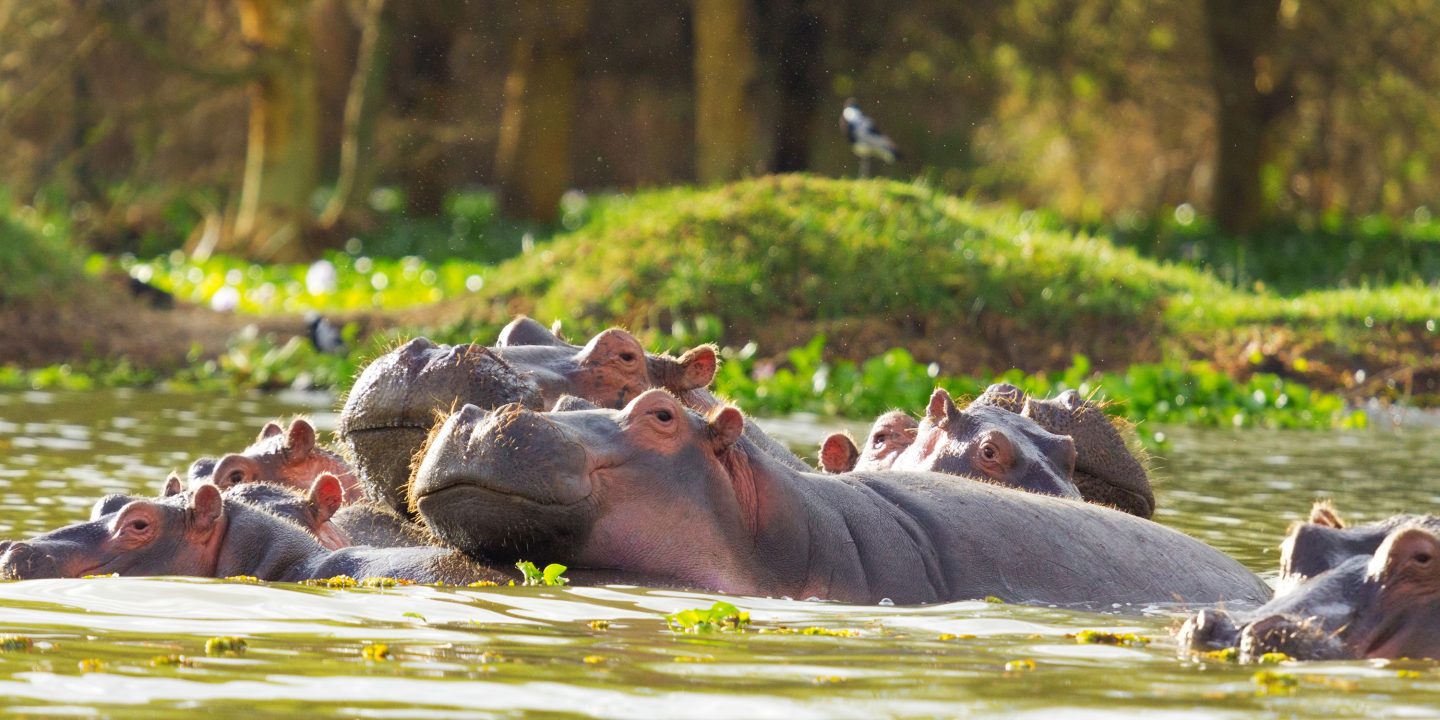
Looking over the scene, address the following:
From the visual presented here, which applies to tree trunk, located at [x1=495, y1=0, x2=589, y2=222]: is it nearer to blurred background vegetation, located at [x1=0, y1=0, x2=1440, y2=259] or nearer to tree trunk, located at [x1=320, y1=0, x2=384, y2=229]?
blurred background vegetation, located at [x1=0, y1=0, x2=1440, y2=259]

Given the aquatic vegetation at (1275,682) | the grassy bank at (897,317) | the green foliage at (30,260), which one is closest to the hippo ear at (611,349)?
the aquatic vegetation at (1275,682)

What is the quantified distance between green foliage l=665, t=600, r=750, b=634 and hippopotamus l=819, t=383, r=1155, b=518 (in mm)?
1848

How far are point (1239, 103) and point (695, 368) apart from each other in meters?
18.8

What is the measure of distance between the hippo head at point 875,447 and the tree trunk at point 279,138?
1694 cm

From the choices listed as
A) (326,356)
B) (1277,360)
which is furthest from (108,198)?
(1277,360)

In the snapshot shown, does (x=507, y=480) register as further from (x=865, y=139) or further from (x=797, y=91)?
(x=797, y=91)

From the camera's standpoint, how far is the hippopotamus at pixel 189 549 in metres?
5.06

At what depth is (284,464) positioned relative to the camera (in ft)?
21.0

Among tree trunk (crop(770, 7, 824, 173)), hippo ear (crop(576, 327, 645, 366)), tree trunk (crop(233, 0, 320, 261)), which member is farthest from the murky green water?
tree trunk (crop(770, 7, 824, 173))

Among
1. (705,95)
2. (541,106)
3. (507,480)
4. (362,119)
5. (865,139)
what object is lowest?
(507,480)

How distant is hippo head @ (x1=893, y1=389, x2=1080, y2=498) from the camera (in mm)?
5742

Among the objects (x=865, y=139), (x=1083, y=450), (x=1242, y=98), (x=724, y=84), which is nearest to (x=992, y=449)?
(x=1083, y=450)

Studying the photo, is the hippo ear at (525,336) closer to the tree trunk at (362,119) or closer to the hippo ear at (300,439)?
the hippo ear at (300,439)

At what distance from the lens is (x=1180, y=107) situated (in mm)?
27938
